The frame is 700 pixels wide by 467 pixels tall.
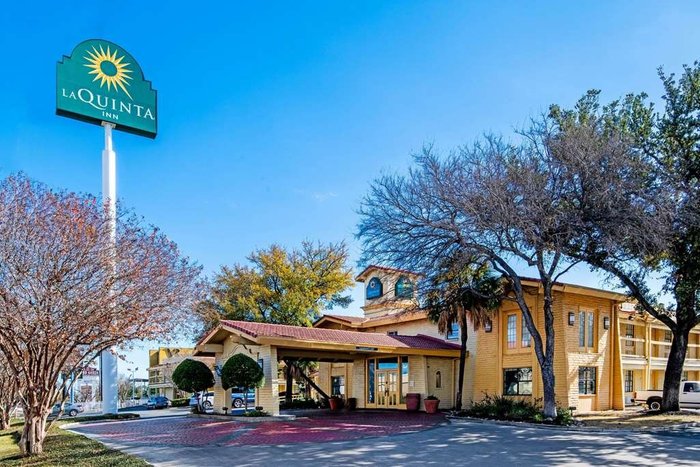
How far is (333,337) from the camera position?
26.9 m

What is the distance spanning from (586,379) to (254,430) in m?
15.0

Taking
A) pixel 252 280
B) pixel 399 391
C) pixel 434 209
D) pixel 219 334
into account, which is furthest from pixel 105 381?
pixel 434 209

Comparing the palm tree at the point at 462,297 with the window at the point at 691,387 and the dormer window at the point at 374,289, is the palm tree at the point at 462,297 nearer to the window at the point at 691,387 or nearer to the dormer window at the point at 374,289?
the dormer window at the point at 374,289

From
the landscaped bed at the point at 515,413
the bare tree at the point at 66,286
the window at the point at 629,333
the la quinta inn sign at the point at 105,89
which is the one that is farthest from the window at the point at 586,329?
the la quinta inn sign at the point at 105,89

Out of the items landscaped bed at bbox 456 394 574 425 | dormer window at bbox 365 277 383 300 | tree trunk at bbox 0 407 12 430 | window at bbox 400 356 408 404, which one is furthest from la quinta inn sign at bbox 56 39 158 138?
landscaped bed at bbox 456 394 574 425

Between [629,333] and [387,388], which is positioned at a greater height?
[629,333]

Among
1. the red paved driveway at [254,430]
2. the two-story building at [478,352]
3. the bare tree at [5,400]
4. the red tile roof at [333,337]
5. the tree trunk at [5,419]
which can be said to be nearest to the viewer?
the red paved driveway at [254,430]

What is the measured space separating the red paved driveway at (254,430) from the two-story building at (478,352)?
9.46 ft

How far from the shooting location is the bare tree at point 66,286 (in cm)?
1370

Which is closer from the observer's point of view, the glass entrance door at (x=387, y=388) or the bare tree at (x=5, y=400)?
the bare tree at (x=5, y=400)

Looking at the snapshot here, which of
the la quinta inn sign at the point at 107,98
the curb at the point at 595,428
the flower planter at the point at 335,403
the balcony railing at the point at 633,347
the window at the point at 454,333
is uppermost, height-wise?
the la quinta inn sign at the point at 107,98

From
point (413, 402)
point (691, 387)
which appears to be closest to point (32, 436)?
point (413, 402)

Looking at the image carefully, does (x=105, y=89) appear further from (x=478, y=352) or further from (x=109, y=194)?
(x=478, y=352)

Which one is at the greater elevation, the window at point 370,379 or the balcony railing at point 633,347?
the balcony railing at point 633,347
